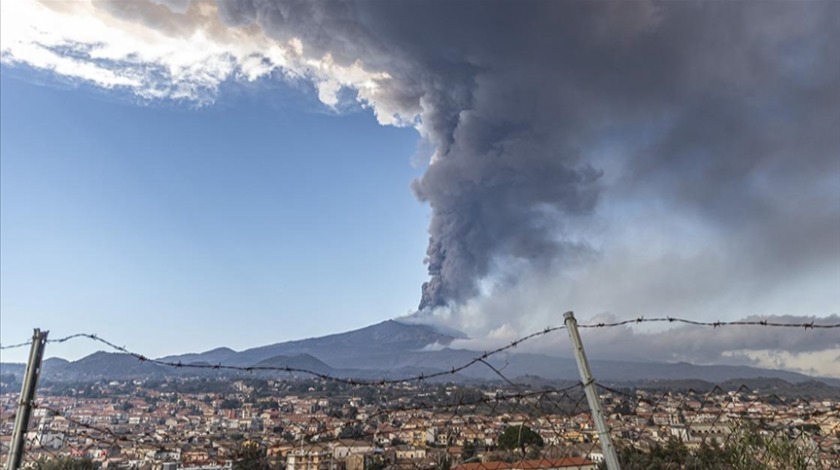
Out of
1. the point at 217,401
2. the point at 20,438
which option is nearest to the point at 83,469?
the point at 20,438

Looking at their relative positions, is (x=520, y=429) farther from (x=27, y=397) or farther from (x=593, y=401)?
(x=27, y=397)

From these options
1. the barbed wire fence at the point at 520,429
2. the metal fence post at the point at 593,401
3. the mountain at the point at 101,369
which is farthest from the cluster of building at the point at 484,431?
the mountain at the point at 101,369

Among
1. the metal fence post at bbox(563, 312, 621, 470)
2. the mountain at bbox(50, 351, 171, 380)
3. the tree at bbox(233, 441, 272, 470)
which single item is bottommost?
the tree at bbox(233, 441, 272, 470)

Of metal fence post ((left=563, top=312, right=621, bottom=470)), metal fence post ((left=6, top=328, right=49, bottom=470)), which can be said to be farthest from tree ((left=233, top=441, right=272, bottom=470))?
metal fence post ((left=563, top=312, right=621, bottom=470))

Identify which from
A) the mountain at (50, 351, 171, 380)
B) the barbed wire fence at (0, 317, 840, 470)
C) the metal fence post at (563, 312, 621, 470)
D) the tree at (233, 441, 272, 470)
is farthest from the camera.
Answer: the mountain at (50, 351, 171, 380)

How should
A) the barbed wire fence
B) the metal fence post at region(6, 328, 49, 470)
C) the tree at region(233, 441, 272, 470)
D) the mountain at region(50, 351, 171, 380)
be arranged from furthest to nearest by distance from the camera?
the mountain at region(50, 351, 171, 380) < the tree at region(233, 441, 272, 470) < the barbed wire fence < the metal fence post at region(6, 328, 49, 470)

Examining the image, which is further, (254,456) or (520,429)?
(254,456)

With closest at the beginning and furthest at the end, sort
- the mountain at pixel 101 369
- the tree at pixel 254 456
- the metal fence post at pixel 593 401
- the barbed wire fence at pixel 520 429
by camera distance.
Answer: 1. the metal fence post at pixel 593 401
2. the barbed wire fence at pixel 520 429
3. the tree at pixel 254 456
4. the mountain at pixel 101 369

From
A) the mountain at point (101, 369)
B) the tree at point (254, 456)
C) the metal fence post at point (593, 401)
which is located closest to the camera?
the metal fence post at point (593, 401)

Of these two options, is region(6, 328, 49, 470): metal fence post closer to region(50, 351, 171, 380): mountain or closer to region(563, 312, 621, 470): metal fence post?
region(563, 312, 621, 470): metal fence post

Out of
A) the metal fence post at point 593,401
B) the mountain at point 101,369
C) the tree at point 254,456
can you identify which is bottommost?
the tree at point 254,456

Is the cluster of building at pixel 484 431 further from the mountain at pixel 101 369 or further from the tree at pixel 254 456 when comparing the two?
the mountain at pixel 101 369

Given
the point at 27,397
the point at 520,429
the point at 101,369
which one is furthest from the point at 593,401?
the point at 101,369

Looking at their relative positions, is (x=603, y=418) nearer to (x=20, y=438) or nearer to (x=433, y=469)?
(x=433, y=469)
